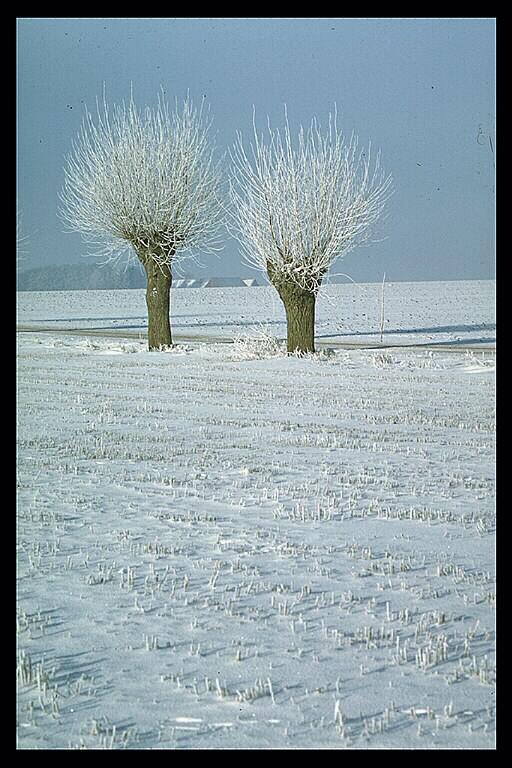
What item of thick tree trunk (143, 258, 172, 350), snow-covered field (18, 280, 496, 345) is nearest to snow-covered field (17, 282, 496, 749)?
thick tree trunk (143, 258, 172, 350)

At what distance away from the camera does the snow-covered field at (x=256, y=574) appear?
4.33 m

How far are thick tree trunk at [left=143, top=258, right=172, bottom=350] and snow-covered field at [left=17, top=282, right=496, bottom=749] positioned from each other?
1308cm

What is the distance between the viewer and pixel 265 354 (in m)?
26.0

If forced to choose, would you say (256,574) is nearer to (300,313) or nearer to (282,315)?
(300,313)

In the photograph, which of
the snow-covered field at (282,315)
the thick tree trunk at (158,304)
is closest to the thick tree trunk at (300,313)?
the snow-covered field at (282,315)

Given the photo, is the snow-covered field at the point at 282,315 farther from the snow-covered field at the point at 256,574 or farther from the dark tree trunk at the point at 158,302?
the snow-covered field at the point at 256,574

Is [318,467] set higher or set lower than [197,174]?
lower

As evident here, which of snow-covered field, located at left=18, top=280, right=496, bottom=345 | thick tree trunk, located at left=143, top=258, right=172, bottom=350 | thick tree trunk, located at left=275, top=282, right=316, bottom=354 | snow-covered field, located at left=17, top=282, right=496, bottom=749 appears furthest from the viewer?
snow-covered field, located at left=18, top=280, right=496, bottom=345

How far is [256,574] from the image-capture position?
646cm

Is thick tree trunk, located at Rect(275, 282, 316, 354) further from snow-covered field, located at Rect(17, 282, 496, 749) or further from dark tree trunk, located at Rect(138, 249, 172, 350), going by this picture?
snow-covered field, located at Rect(17, 282, 496, 749)

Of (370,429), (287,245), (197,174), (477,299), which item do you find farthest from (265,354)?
(477,299)

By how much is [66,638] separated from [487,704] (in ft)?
7.50

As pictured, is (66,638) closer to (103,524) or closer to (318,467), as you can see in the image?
(103,524)

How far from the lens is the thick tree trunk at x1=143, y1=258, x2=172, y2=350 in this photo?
96.0ft
